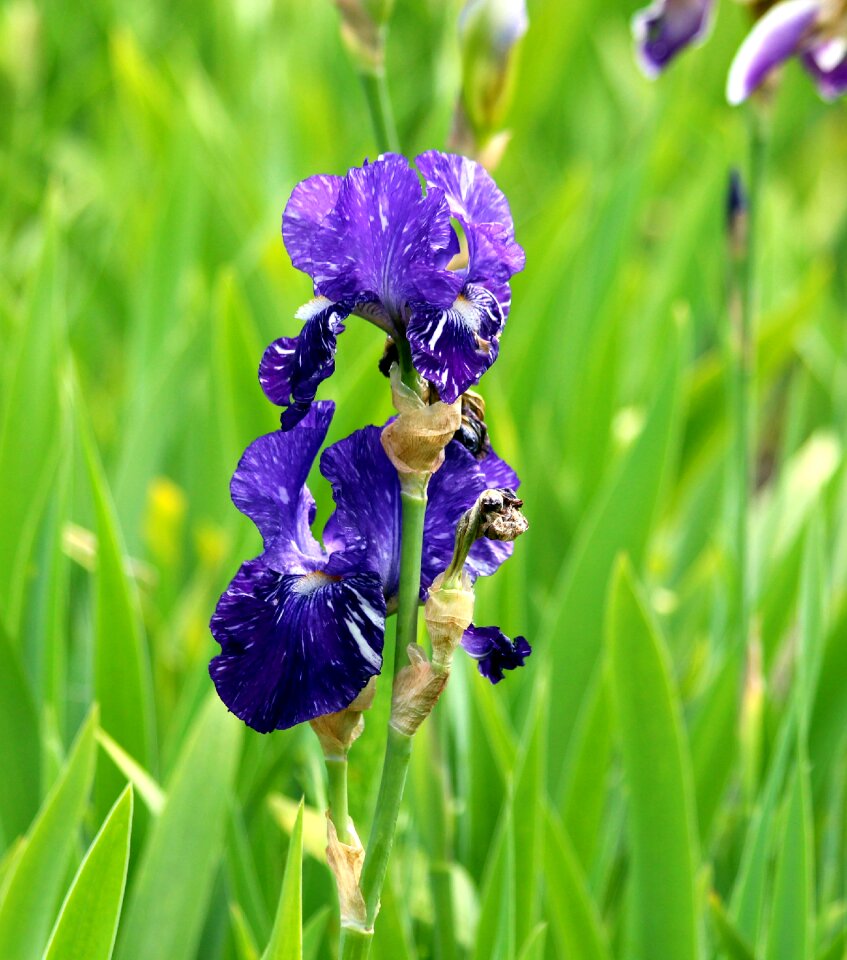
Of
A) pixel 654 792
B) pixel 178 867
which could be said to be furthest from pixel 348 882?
pixel 654 792

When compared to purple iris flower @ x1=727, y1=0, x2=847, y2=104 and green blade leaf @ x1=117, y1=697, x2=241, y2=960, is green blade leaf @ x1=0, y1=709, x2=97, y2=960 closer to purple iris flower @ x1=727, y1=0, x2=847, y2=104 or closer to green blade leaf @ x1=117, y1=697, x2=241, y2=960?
green blade leaf @ x1=117, y1=697, x2=241, y2=960

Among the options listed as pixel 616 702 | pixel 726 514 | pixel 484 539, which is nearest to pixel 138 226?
pixel 726 514

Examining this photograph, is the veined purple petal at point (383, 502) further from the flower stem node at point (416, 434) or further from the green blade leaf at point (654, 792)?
the green blade leaf at point (654, 792)

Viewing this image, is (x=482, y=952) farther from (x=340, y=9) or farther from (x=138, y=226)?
(x=138, y=226)

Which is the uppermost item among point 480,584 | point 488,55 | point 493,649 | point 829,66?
point 829,66

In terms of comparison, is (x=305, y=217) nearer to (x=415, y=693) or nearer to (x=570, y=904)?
(x=415, y=693)

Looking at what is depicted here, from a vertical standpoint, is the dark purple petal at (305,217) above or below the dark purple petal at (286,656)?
above

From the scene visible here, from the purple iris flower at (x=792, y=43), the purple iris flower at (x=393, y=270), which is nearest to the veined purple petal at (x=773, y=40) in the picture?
the purple iris flower at (x=792, y=43)
